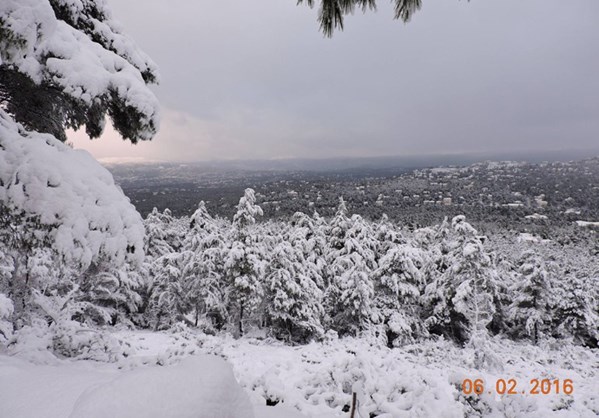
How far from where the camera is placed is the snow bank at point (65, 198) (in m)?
3.18

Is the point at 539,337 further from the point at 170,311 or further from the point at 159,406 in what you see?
the point at 159,406

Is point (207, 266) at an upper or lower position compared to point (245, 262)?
lower

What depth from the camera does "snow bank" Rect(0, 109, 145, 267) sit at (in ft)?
10.4

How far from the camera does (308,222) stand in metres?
20.9

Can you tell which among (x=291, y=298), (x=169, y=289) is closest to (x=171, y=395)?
(x=291, y=298)

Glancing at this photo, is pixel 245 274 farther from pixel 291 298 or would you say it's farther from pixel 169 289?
pixel 169 289

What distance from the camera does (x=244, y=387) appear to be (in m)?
5.63

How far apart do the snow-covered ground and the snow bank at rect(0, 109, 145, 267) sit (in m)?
1.36

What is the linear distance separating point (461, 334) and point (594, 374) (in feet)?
33.6

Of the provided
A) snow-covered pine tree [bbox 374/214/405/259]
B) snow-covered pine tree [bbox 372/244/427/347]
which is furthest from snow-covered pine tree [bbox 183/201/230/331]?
snow-covered pine tree [bbox 374/214/405/259]

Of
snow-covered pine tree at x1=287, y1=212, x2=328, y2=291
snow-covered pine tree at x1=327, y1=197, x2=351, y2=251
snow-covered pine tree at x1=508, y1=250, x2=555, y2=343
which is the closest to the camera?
snow-covered pine tree at x1=287, y1=212, x2=328, y2=291
